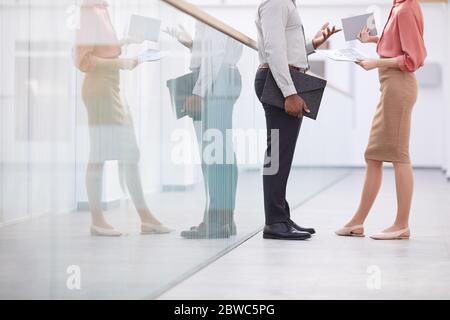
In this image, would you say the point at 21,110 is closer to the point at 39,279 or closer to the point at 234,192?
the point at 39,279

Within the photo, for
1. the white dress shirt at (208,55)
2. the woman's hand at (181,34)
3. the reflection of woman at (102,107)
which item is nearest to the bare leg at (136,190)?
the reflection of woman at (102,107)

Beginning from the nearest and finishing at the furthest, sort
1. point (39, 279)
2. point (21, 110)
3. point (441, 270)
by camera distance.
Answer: point (39, 279) < point (21, 110) < point (441, 270)

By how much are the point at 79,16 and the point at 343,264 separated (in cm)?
162

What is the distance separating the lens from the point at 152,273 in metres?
2.77

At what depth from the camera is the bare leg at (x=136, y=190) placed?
2691mm

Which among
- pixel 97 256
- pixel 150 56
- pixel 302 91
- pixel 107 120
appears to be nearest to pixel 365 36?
pixel 302 91

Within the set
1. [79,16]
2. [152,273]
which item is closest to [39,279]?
[152,273]

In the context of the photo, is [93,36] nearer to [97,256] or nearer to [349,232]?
[97,256]

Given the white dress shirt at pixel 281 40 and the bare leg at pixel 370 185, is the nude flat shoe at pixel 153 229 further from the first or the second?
the bare leg at pixel 370 185

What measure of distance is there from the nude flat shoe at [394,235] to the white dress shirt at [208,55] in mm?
1153

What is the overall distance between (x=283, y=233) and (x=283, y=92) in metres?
0.74

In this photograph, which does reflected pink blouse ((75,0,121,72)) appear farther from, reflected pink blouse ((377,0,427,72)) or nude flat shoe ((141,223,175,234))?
reflected pink blouse ((377,0,427,72))

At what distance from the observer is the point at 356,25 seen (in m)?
4.46

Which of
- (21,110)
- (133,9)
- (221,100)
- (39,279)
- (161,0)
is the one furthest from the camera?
(221,100)
